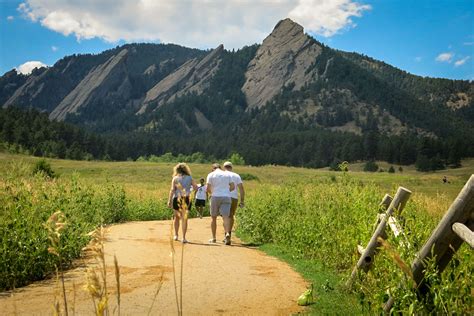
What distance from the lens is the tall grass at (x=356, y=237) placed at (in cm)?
481

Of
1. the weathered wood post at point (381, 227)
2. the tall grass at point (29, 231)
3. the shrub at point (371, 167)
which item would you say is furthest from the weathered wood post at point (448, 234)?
the shrub at point (371, 167)

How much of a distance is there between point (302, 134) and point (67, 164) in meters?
118

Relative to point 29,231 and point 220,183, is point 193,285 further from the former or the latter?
point 220,183

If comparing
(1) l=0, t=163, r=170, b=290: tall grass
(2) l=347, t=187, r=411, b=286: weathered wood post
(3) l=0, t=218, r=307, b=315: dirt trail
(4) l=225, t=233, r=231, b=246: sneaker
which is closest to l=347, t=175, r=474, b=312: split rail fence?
(2) l=347, t=187, r=411, b=286: weathered wood post

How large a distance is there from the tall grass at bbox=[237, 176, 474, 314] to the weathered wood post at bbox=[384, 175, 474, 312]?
0.46 feet

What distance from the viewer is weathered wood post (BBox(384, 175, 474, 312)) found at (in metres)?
4.60

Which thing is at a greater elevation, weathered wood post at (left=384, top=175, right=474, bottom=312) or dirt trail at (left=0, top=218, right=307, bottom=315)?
weathered wood post at (left=384, top=175, right=474, bottom=312)

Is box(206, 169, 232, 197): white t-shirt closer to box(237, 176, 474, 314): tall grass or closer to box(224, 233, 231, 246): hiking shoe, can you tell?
box(224, 233, 231, 246): hiking shoe

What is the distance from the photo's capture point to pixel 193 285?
8.03 m

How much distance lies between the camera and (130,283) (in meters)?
8.03

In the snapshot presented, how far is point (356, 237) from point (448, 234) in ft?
12.9

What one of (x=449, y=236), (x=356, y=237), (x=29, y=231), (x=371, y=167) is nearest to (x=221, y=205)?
(x=356, y=237)

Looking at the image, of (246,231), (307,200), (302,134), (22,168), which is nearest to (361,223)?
(307,200)

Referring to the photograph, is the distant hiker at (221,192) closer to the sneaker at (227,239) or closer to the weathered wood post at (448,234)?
the sneaker at (227,239)
